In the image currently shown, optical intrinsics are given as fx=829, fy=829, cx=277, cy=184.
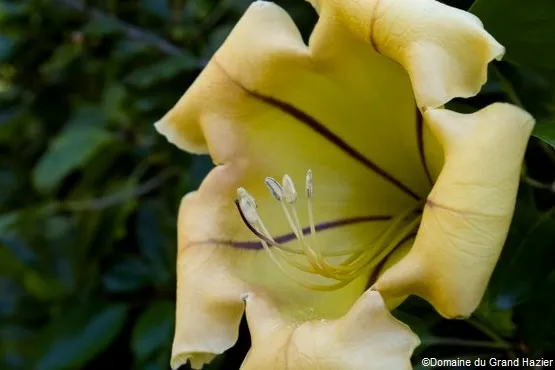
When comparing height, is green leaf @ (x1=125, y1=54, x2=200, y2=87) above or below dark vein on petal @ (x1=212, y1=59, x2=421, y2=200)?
below

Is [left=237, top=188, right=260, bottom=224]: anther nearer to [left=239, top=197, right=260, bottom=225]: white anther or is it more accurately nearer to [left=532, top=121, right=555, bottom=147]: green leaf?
[left=239, top=197, right=260, bottom=225]: white anther

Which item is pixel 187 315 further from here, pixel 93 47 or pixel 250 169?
pixel 93 47

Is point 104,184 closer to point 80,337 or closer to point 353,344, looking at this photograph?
point 80,337

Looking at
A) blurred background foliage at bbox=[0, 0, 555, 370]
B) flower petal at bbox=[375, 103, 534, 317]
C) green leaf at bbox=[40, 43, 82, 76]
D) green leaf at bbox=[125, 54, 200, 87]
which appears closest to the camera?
flower petal at bbox=[375, 103, 534, 317]

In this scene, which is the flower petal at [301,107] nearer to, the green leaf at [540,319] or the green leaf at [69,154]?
the green leaf at [540,319]

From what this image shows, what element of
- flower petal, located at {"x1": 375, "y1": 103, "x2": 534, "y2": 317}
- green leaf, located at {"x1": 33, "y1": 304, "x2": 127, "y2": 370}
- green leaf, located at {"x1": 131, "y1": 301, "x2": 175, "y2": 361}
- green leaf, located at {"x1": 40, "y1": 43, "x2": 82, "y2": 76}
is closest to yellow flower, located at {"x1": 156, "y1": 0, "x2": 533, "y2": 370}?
flower petal, located at {"x1": 375, "y1": 103, "x2": 534, "y2": 317}
